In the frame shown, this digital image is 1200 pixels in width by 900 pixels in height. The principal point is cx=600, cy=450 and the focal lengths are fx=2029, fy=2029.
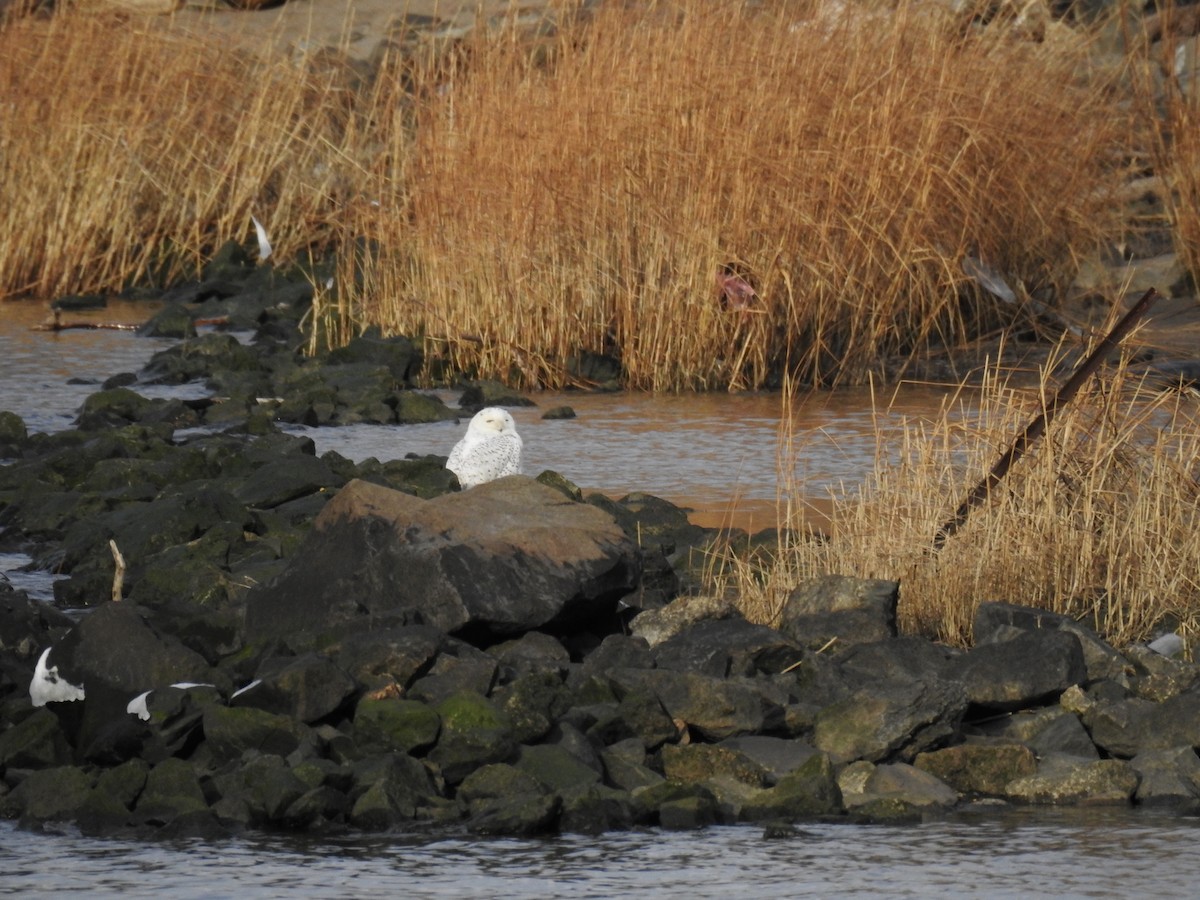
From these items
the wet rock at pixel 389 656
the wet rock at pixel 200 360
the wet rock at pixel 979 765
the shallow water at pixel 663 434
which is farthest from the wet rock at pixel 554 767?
the wet rock at pixel 200 360

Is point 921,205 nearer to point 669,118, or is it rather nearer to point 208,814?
point 669,118

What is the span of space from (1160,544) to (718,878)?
2462 millimetres

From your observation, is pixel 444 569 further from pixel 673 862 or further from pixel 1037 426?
pixel 1037 426

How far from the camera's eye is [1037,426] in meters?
6.26

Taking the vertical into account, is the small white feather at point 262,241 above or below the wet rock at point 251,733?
above

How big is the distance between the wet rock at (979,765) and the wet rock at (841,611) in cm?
74

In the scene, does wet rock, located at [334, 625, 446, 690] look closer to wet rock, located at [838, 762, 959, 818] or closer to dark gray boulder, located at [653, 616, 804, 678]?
dark gray boulder, located at [653, 616, 804, 678]

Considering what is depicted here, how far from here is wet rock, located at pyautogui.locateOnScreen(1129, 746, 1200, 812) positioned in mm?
4703

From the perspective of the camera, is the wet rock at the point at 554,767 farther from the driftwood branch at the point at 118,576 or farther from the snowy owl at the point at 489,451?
the snowy owl at the point at 489,451

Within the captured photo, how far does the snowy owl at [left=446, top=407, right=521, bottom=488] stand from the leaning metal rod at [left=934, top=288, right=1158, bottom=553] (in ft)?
6.11

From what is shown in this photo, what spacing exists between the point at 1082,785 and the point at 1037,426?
1736 mm

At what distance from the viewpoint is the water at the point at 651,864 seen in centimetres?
402

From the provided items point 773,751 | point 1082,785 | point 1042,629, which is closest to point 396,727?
point 773,751

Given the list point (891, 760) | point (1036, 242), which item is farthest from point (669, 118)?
point (891, 760)
